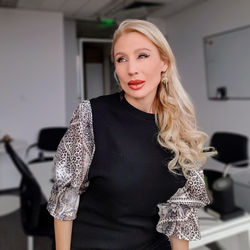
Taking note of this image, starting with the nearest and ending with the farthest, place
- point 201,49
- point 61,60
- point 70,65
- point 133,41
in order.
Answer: point 133,41 < point 61,60 < point 201,49 < point 70,65

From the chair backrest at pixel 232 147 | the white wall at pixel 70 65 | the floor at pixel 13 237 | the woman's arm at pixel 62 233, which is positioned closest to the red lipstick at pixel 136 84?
the woman's arm at pixel 62 233

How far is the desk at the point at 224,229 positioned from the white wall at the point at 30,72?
10.6 feet

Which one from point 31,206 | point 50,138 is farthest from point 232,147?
point 50,138

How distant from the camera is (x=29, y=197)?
1.94 meters

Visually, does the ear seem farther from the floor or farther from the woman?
the floor

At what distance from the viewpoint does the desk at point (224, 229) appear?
1.31 m

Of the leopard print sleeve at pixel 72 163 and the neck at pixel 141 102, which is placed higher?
the neck at pixel 141 102

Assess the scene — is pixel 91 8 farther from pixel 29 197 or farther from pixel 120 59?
pixel 120 59

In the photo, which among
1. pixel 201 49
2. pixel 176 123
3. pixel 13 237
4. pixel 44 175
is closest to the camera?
pixel 176 123

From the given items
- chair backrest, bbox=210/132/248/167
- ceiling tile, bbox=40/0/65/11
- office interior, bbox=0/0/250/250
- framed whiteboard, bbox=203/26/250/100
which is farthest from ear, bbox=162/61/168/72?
ceiling tile, bbox=40/0/65/11

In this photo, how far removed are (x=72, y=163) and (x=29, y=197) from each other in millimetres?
1386

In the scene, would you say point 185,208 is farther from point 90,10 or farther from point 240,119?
point 90,10

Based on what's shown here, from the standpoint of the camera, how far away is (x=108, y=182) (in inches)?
28.8

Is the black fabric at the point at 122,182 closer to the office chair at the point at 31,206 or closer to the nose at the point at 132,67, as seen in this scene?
the nose at the point at 132,67
